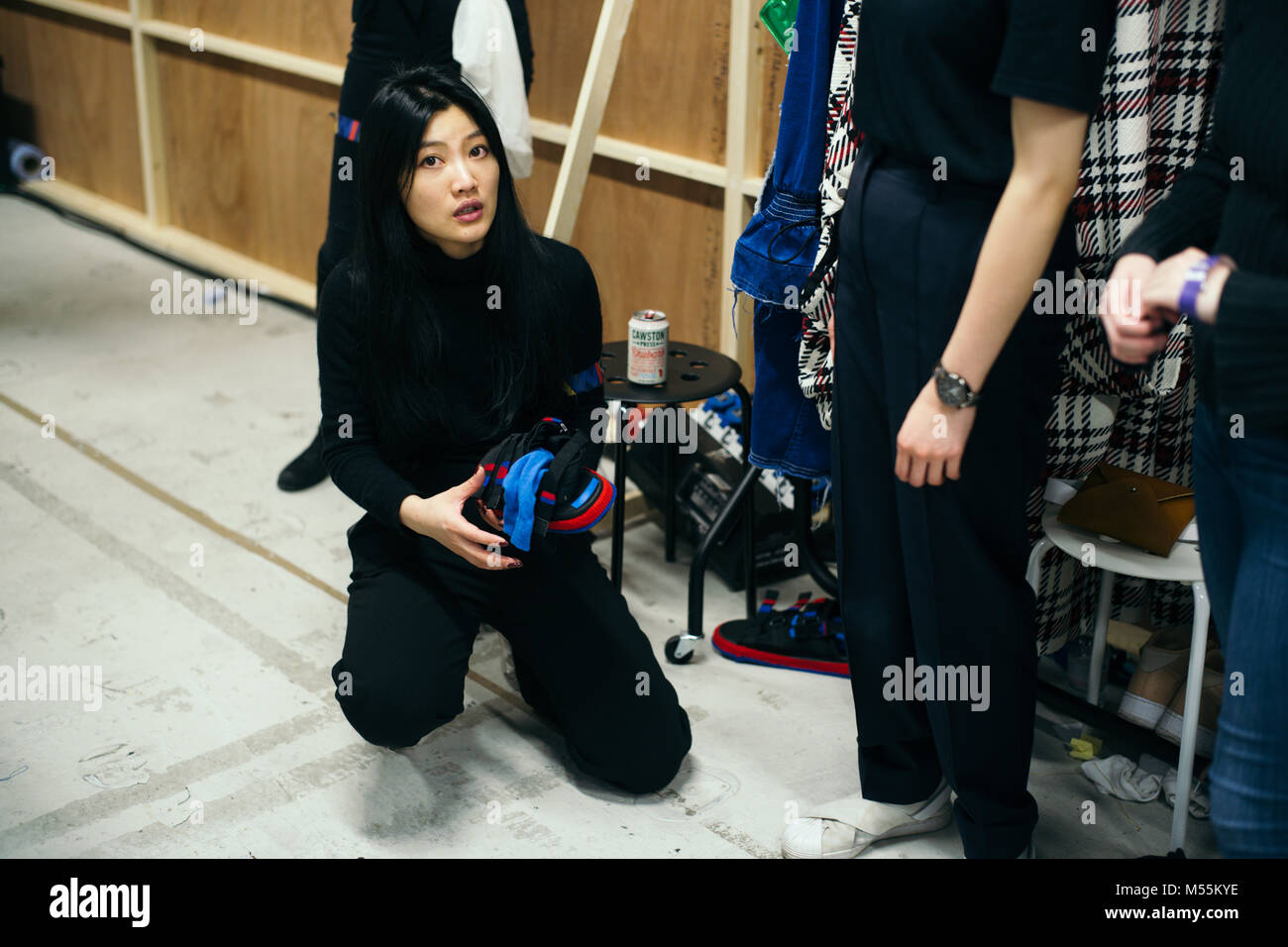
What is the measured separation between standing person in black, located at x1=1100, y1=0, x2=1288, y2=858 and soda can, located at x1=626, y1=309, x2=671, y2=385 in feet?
3.99

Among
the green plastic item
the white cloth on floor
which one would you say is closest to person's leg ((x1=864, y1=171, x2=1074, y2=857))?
the white cloth on floor

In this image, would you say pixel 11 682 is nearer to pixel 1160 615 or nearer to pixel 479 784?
pixel 479 784

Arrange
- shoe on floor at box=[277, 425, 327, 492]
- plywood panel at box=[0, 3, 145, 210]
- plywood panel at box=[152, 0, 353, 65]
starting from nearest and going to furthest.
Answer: shoe on floor at box=[277, 425, 327, 492]
plywood panel at box=[152, 0, 353, 65]
plywood panel at box=[0, 3, 145, 210]

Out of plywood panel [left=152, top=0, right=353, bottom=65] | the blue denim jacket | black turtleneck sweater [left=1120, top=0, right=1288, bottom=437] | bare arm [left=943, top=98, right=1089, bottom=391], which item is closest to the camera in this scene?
black turtleneck sweater [left=1120, top=0, right=1288, bottom=437]

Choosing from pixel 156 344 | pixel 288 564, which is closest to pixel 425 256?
pixel 288 564

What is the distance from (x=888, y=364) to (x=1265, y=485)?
1.79 feet

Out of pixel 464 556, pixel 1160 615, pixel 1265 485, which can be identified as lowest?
pixel 1160 615

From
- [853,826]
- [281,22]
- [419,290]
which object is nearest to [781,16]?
[419,290]

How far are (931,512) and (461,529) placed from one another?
679 millimetres

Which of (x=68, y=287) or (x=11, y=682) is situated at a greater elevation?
(x=68, y=287)

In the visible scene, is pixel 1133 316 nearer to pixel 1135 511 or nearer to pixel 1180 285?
pixel 1180 285

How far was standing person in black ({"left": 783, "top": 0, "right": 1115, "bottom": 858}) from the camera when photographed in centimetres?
145

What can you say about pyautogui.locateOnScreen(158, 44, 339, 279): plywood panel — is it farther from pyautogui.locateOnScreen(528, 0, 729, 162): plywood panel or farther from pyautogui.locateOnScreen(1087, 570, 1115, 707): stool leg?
pyautogui.locateOnScreen(1087, 570, 1115, 707): stool leg

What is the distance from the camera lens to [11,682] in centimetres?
238
